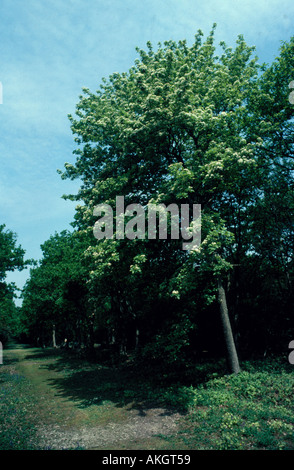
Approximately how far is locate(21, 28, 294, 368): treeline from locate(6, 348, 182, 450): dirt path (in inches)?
127

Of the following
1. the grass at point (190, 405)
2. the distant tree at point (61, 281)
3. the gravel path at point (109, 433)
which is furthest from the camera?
the distant tree at point (61, 281)

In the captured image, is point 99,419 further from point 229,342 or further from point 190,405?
point 229,342

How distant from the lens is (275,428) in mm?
9250

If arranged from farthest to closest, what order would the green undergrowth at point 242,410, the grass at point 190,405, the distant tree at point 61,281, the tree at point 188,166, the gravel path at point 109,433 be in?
the distant tree at point 61,281, the tree at point 188,166, the gravel path at point 109,433, the grass at point 190,405, the green undergrowth at point 242,410

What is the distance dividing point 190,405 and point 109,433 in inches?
155

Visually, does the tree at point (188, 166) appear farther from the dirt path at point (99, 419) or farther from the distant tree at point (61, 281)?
the distant tree at point (61, 281)

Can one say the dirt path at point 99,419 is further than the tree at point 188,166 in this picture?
No

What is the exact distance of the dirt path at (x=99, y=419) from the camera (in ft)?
30.5

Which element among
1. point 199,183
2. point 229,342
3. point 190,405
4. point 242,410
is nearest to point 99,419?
point 190,405

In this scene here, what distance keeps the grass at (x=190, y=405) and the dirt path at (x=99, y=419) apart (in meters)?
0.05

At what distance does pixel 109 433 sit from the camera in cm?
1008

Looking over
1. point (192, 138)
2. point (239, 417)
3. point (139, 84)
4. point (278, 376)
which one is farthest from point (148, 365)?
point (139, 84)

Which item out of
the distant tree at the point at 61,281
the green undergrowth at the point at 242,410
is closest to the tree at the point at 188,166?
the green undergrowth at the point at 242,410

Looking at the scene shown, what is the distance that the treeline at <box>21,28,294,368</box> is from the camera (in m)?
13.9
